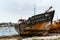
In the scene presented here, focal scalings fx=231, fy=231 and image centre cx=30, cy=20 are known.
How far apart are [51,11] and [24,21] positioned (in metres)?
4.66

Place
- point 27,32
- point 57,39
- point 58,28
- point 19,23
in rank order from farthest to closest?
1. point 58,28
2. point 19,23
3. point 27,32
4. point 57,39


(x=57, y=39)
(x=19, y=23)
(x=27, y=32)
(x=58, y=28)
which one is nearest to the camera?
(x=57, y=39)

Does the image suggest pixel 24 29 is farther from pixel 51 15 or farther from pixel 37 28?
pixel 51 15

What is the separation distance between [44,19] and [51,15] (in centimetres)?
167

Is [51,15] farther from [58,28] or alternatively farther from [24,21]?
[58,28]

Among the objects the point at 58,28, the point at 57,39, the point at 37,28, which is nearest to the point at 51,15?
the point at 37,28

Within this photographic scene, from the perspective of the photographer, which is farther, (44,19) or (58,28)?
(58,28)

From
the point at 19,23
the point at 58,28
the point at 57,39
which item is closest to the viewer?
the point at 57,39

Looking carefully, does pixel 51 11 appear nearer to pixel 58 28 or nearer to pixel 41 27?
pixel 41 27

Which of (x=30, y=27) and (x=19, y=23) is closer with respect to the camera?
(x=30, y=27)

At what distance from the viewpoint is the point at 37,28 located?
3588 centimetres

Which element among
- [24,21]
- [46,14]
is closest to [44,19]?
[46,14]

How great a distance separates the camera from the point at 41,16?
35656 millimetres

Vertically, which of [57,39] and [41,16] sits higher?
[41,16]
